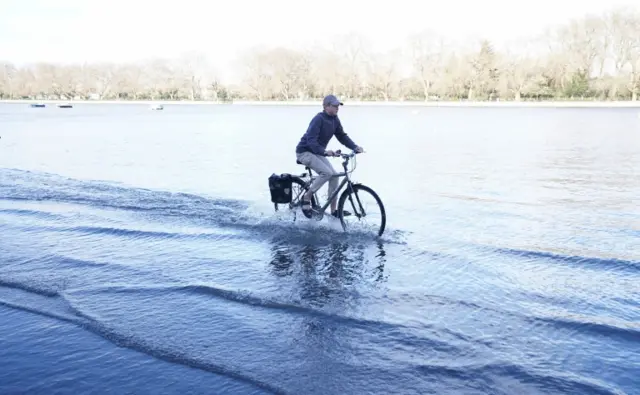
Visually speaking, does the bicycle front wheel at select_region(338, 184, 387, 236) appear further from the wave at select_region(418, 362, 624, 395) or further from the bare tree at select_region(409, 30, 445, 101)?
the bare tree at select_region(409, 30, 445, 101)

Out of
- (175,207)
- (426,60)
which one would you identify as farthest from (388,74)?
(175,207)

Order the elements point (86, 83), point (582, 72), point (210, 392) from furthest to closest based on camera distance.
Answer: point (86, 83), point (582, 72), point (210, 392)

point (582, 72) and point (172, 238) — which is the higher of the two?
point (582, 72)

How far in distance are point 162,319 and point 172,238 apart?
3412 mm

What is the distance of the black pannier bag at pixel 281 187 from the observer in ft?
30.9

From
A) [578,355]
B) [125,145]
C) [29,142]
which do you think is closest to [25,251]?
[578,355]

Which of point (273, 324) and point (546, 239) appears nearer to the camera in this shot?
point (273, 324)

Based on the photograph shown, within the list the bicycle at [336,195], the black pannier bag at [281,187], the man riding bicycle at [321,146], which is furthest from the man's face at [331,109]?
the black pannier bag at [281,187]

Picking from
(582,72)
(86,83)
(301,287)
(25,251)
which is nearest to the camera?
(301,287)

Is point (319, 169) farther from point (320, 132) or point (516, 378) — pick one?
point (516, 378)

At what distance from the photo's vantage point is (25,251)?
8.08 metres

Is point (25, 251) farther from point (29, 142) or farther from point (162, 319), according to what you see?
point (29, 142)

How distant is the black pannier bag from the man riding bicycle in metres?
0.34

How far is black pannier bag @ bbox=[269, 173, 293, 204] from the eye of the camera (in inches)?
371
